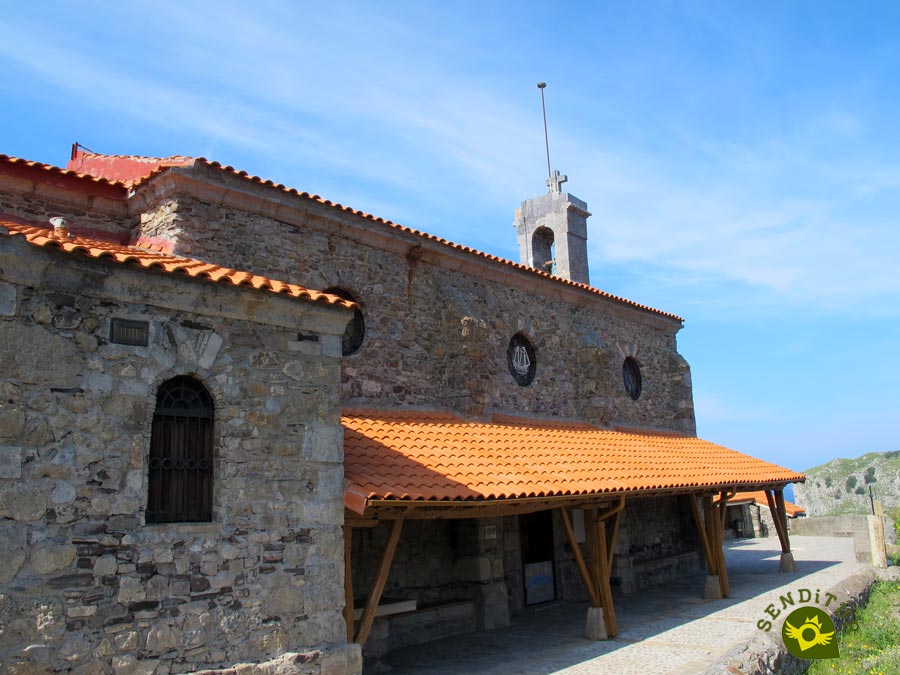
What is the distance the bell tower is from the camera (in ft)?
56.0

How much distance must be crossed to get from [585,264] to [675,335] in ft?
9.22

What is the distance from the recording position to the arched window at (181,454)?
5.99 meters

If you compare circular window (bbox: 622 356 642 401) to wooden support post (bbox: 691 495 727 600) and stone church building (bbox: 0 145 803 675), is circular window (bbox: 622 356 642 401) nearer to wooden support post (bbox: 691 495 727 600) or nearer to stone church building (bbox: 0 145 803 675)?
stone church building (bbox: 0 145 803 675)

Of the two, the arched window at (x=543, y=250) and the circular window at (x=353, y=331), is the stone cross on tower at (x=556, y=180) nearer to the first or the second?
the arched window at (x=543, y=250)

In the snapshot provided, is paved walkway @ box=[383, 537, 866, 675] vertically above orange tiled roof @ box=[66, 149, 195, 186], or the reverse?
orange tiled roof @ box=[66, 149, 195, 186]

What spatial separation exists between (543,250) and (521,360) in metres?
5.66

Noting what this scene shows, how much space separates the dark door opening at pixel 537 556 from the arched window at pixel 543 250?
654cm

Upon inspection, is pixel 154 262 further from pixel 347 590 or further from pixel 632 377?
pixel 632 377

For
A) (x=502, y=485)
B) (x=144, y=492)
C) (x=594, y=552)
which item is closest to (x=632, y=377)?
(x=594, y=552)

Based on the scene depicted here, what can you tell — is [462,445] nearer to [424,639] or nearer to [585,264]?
[424,639]

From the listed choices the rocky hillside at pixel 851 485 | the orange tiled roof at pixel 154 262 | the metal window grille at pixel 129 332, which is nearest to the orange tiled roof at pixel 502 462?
the orange tiled roof at pixel 154 262

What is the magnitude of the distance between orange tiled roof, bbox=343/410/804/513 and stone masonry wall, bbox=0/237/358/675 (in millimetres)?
816

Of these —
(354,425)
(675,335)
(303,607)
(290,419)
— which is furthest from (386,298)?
(675,335)

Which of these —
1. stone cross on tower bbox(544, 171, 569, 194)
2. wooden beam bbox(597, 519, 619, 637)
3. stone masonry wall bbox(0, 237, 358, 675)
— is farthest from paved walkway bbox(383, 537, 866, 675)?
stone cross on tower bbox(544, 171, 569, 194)
